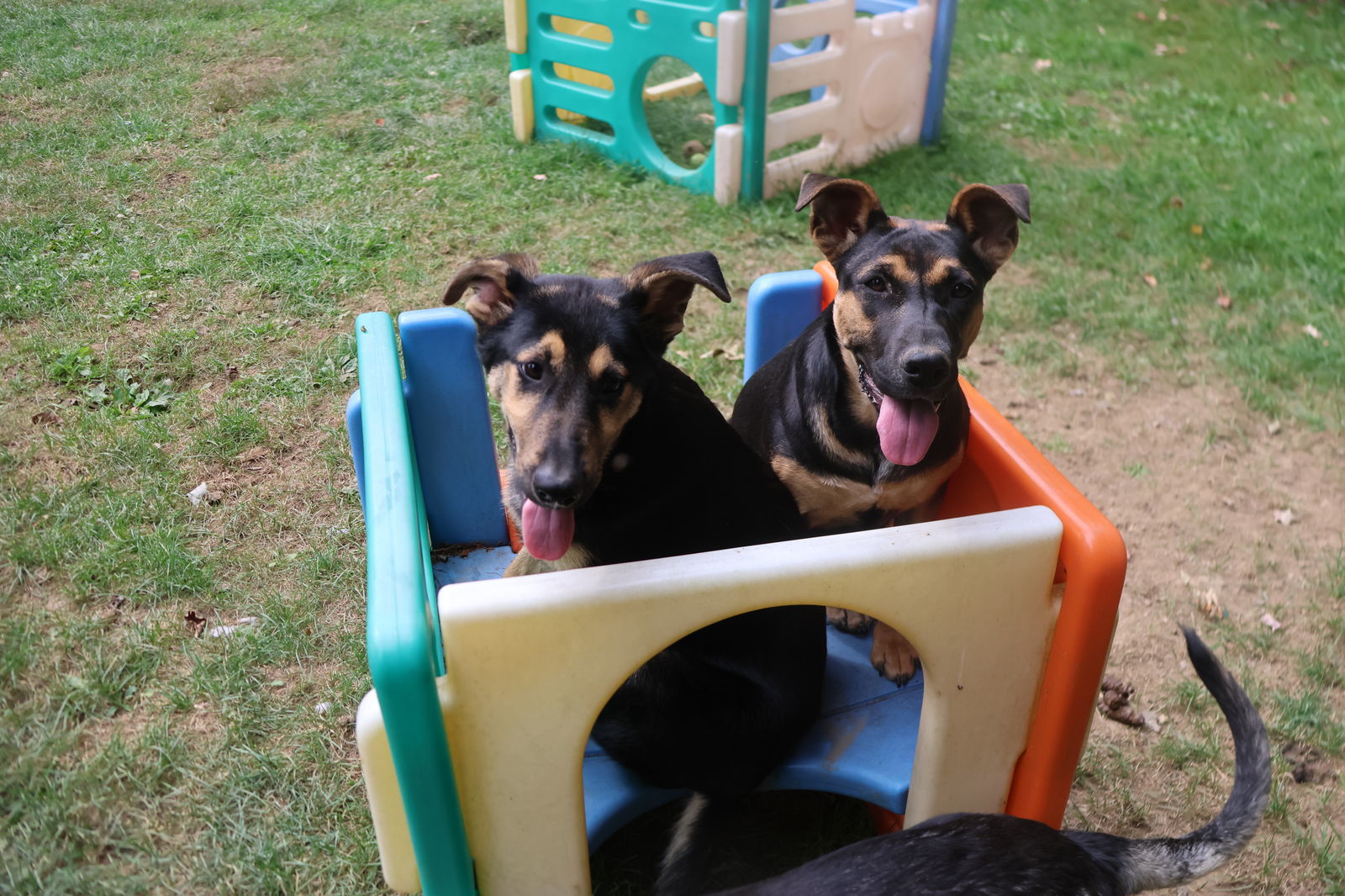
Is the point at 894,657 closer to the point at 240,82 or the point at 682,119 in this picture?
the point at 682,119

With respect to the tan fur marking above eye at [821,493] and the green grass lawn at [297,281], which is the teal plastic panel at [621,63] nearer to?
the green grass lawn at [297,281]

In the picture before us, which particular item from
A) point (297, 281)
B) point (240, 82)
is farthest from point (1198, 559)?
point (240, 82)

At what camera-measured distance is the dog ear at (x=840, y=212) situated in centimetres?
330

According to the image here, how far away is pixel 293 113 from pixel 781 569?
23.8 ft

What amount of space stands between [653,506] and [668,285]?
26.2 inches

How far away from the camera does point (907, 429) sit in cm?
306

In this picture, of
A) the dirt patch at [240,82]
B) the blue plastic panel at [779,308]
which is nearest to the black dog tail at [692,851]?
the blue plastic panel at [779,308]

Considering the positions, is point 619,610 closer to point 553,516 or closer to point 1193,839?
point 553,516

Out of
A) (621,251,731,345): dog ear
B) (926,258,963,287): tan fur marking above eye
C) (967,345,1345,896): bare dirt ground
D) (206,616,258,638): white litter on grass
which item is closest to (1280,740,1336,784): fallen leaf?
(967,345,1345,896): bare dirt ground

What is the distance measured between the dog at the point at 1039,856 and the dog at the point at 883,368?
0.98 meters

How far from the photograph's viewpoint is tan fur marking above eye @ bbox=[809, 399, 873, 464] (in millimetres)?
3293

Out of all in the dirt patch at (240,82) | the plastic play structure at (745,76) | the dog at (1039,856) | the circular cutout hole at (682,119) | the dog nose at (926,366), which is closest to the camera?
the dog at (1039,856)

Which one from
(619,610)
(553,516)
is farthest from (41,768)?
(619,610)

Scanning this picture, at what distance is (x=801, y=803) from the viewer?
3254 millimetres
